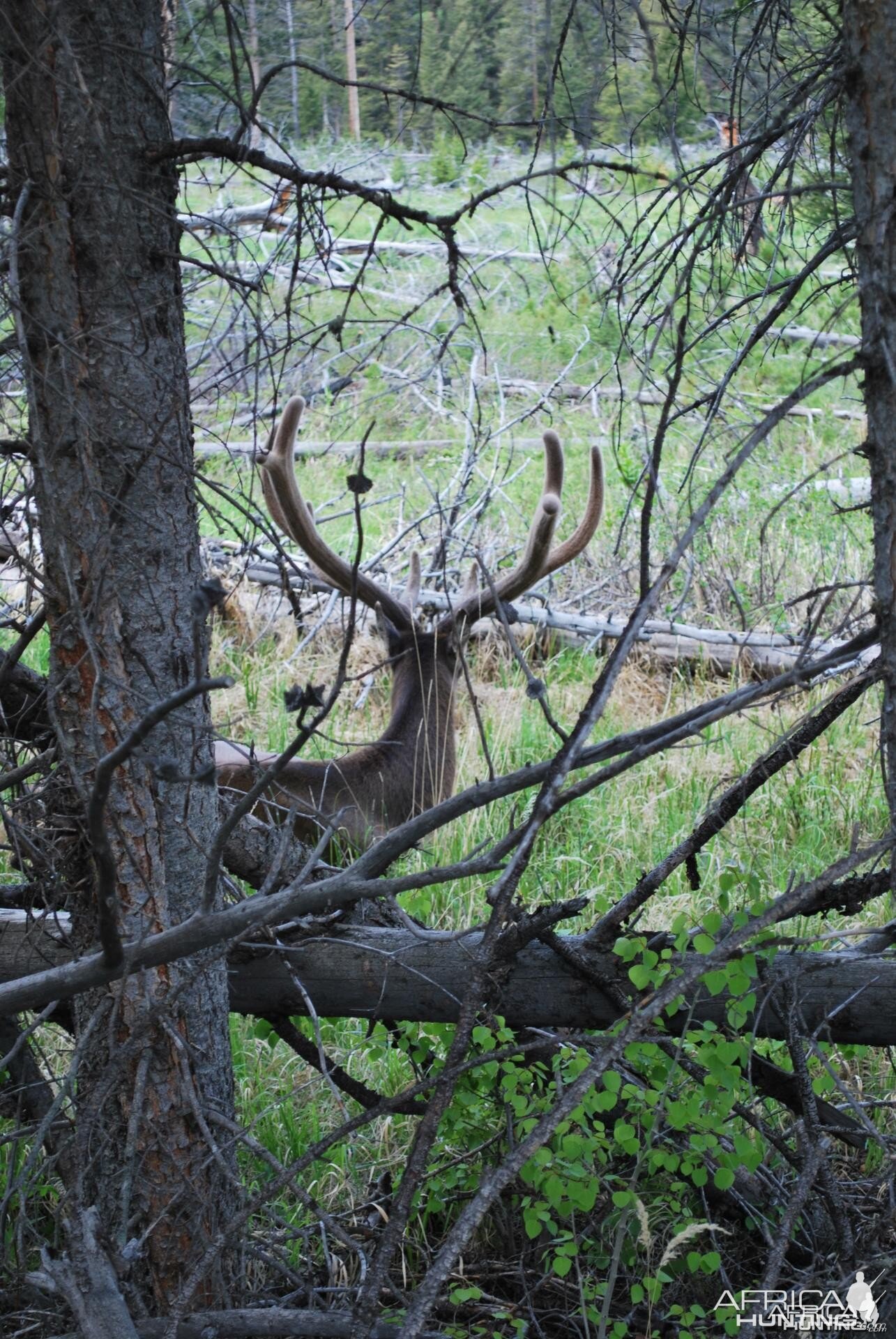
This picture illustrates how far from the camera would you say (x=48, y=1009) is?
2287mm

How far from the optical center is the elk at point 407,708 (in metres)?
4.72

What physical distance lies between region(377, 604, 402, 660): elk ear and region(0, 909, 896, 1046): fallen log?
2.39m

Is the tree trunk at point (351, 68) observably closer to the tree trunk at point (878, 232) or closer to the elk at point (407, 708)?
the tree trunk at point (878, 232)

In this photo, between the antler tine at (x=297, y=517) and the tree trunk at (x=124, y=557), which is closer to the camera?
the tree trunk at (x=124, y=557)

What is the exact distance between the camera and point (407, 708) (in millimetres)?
4949

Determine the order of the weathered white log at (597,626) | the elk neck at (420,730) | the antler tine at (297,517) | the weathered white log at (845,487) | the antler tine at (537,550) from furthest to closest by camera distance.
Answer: the weathered white log at (845,487)
the weathered white log at (597,626)
the elk neck at (420,730)
the antler tine at (537,550)
the antler tine at (297,517)

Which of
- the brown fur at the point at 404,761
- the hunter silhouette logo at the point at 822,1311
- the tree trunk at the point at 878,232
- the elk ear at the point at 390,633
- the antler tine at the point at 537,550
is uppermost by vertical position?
the tree trunk at the point at 878,232

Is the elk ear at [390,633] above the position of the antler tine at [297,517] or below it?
below

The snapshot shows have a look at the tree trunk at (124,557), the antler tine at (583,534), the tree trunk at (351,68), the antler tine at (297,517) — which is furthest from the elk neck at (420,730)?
the tree trunk at (124,557)

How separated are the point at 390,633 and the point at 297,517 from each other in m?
0.77

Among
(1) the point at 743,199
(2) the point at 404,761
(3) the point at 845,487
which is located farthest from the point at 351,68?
(3) the point at 845,487

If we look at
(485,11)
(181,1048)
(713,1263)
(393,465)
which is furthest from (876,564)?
(393,465)

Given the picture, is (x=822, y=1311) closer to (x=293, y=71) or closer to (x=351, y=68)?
(x=351, y=68)

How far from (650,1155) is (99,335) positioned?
1799 mm
